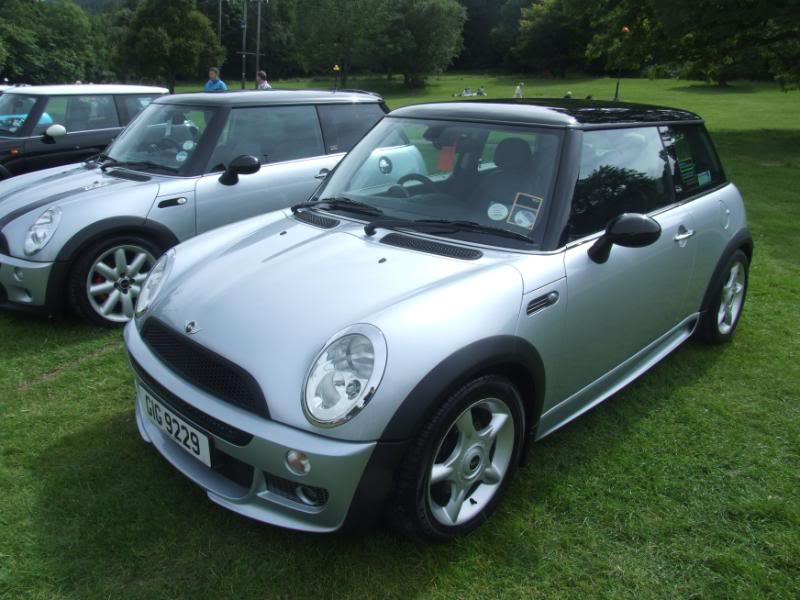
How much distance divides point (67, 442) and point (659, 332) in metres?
3.16

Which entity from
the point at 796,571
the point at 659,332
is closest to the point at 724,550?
the point at 796,571

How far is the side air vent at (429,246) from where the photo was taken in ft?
8.68

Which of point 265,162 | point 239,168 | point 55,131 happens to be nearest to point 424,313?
point 239,168

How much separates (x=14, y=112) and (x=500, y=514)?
25.8 feet

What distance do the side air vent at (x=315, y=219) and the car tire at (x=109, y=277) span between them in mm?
1832

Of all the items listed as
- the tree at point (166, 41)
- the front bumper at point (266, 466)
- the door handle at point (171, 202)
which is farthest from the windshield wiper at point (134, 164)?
the tree at point (166, 41)

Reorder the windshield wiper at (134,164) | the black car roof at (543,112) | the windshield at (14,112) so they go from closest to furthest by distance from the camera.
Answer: the black car roof at (543,112), the windshield wiper at (134,164), the windshield at (14,112)

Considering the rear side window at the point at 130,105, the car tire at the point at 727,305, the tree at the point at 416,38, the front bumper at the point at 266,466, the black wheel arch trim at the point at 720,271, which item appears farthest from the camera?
the tree at the point at 416,38

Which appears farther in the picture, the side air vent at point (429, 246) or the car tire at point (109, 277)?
the car tire at point (109, 277)

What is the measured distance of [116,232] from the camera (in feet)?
14.6

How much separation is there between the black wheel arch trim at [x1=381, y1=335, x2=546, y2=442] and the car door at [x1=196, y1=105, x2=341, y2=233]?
10.5ft

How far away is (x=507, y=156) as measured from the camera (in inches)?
118

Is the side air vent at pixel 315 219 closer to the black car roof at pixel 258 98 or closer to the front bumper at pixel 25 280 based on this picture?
the front bumper at pixel 25 280

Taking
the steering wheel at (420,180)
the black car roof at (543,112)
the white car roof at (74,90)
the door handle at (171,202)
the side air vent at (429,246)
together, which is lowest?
the door handle at (171,202)
